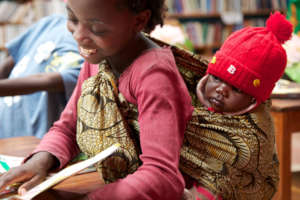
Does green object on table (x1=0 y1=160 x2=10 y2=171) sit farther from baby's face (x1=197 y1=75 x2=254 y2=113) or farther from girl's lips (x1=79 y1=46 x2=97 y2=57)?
baby's face (x1=197 y1=75 x2=254 y2=113)

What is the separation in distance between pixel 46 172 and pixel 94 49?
0.31m

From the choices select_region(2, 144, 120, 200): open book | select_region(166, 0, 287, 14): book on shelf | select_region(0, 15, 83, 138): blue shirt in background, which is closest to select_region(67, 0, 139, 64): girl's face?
select_region(2, 144, 120, 200): open book

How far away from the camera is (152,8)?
2.72 feet

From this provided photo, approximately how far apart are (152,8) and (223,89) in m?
0.31

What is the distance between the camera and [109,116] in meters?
0.80

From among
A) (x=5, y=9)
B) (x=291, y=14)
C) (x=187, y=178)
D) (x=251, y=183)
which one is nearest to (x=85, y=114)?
(x=187, y=178)

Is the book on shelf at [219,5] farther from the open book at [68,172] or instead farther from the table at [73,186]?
the open book at [68,172]

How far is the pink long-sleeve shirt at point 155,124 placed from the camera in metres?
0.68

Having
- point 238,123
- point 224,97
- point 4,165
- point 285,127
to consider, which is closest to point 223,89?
point 224,97

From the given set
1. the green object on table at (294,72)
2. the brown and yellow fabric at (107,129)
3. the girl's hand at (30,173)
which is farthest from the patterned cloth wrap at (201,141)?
the green object on table at (294,72)

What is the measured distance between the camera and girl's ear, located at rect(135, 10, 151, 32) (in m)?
0.79

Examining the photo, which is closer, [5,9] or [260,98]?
[260,98]

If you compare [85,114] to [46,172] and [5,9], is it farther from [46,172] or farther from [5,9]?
[5,9]

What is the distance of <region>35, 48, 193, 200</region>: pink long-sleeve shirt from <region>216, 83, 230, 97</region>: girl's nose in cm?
20
